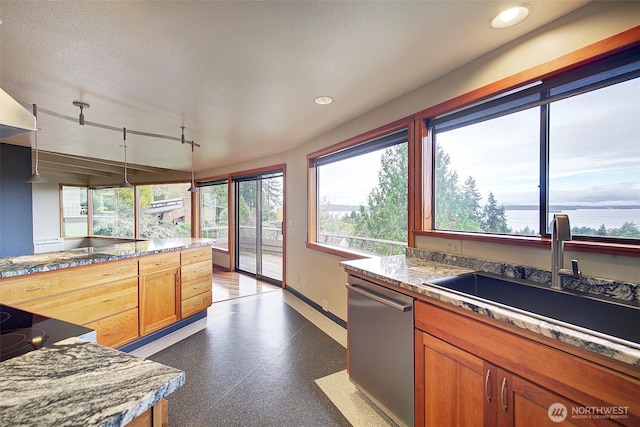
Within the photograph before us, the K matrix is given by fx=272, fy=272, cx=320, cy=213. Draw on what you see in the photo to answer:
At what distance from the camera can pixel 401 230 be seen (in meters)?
2.79

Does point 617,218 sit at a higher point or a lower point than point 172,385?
higher

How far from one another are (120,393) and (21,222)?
5004mm

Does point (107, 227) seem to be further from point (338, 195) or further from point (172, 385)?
point (172, 385)

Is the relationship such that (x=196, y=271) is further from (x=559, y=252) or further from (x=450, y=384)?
(x=559, y=252)

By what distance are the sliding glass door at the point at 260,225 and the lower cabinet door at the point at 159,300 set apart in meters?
2.14

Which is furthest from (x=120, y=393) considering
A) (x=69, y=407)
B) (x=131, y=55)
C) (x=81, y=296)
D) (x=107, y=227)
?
(x=107, y=227)

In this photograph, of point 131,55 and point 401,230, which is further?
point 401,230

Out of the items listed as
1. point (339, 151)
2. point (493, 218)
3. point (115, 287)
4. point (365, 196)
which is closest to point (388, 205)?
point (365, 196)

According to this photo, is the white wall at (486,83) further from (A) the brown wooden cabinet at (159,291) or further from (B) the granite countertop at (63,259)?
(B) the granite countertop at (63,259)

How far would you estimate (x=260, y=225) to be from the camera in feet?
17.5

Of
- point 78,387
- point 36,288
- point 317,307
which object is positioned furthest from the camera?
point 317,307

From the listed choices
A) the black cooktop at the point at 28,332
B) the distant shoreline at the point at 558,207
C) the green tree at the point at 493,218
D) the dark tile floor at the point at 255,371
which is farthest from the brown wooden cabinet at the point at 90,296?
the distant shoreline at the point at 558,207

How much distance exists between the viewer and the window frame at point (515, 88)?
4.03ft

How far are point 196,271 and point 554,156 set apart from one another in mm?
3420
